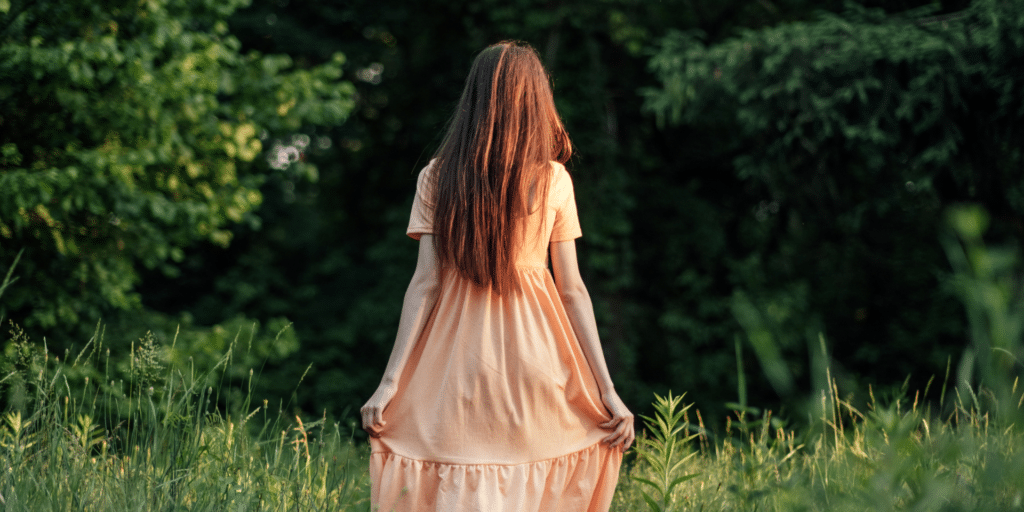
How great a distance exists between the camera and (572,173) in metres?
7.18

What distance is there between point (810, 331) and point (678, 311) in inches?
52.5

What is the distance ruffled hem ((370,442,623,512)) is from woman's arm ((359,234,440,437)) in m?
0.12

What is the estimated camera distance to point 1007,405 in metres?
1.00

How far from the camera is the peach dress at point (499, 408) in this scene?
6.29 feet

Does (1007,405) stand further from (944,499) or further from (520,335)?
(520,335)

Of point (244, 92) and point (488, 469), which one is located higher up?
point (244, 92)

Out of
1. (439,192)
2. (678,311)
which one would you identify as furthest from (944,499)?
(678,311)

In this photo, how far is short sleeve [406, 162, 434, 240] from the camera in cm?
200

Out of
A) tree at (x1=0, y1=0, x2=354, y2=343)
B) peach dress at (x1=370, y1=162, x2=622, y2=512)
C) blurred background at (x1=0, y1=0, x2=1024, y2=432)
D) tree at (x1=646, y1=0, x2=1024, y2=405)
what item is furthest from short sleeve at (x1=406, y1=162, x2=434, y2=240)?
tree at (x1=646, y1=0, x2=1024, y2=405)

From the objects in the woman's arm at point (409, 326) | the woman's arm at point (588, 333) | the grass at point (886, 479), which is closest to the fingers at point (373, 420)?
the woman's arm at point (409, 326)

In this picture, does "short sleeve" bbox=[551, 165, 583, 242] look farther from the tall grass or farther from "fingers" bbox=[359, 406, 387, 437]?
the tall grass

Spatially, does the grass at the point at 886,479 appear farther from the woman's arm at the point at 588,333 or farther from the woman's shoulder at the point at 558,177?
the woman's shoulder at the point at 558,177

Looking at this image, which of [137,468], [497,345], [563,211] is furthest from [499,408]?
[137,468]

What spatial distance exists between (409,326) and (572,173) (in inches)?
212
